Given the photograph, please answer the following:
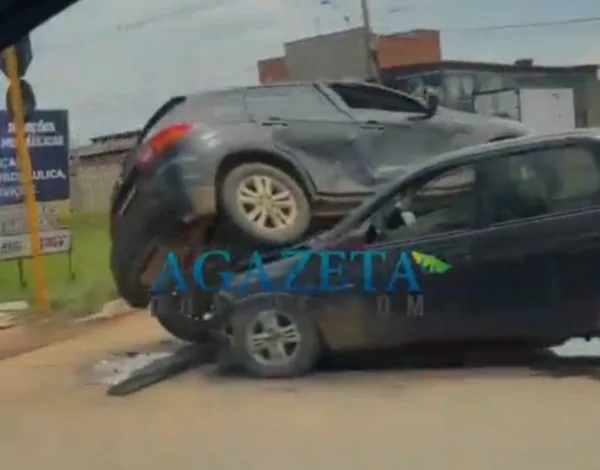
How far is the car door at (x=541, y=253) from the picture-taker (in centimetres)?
871

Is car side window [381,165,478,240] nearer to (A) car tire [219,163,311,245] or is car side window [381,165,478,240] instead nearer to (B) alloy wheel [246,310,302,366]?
(B) alloy wheel [246,310,302,366]

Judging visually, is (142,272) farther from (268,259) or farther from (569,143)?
(569,143)

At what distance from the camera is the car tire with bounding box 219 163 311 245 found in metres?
10.4

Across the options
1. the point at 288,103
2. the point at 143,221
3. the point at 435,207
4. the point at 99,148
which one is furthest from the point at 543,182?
the point at 99,148

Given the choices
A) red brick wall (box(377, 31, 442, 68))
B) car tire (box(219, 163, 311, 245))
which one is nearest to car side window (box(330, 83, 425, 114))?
car tire (box(219, 163, 311, 245))

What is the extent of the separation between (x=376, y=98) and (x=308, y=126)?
0.98m

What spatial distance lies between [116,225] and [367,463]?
200 inches

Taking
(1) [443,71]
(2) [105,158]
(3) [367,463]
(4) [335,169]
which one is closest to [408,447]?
(3) [367,463]

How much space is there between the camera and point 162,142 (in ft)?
34.6

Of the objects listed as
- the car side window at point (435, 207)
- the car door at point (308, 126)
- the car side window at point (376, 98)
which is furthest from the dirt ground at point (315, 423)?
the car side window at point (376, 98)

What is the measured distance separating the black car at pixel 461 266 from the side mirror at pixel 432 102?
2.03 m

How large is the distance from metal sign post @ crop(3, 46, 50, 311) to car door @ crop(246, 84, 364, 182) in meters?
3.75

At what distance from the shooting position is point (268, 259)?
9.88 meters

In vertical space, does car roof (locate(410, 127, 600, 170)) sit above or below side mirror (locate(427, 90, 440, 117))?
below
